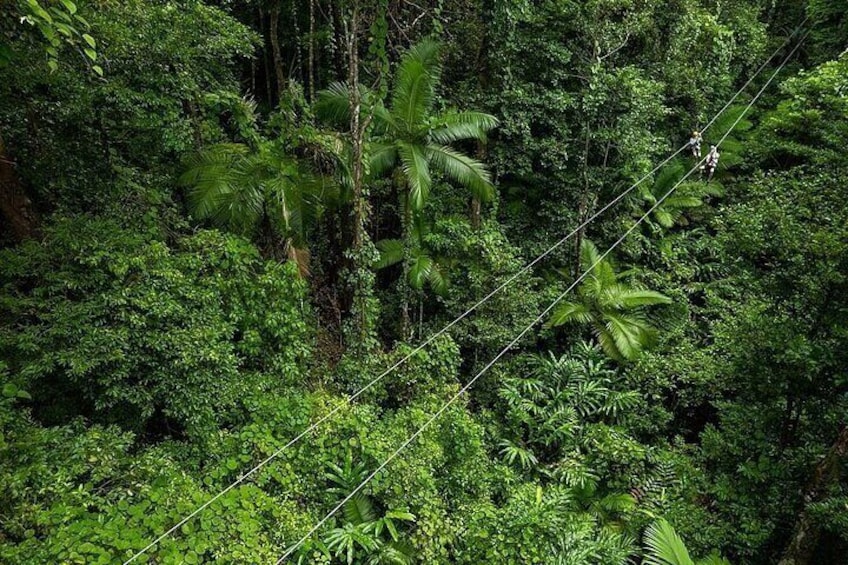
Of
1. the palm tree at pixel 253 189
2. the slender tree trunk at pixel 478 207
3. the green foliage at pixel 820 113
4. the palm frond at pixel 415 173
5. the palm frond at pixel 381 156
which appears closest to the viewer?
the palm tree at pixel 253 189

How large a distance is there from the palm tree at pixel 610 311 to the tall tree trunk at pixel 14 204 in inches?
258

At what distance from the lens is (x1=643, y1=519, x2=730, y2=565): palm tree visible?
14.6 feet

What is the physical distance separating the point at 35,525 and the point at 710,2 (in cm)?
1338

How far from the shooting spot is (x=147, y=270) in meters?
4.31

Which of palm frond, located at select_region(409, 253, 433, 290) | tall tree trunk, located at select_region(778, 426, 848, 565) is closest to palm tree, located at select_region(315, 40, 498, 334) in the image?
palm frond, located at select_region(409, 253, 433, 290)

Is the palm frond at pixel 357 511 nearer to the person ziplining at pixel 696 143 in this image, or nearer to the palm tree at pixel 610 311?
the palm tree at pixel 610 311

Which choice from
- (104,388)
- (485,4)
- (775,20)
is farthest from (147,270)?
(775,20)

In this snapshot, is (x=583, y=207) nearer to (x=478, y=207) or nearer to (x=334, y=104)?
(x=478, y=207)

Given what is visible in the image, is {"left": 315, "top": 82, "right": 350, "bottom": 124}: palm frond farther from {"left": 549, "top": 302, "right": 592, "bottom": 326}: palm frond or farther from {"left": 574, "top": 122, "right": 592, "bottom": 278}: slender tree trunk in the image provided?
{"left": 549, "top": 302, "right": 592, "bottom": 326}: palm frond

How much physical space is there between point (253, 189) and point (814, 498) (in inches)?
250

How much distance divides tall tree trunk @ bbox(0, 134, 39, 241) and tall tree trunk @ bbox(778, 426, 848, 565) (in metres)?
7.59

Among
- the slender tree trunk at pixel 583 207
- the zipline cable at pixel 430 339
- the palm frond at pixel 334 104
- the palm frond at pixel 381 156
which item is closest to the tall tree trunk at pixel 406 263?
the zipline cable at pixel 430 339

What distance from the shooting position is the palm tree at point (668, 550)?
4465 mm

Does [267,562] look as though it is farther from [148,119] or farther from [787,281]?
[787,281]
